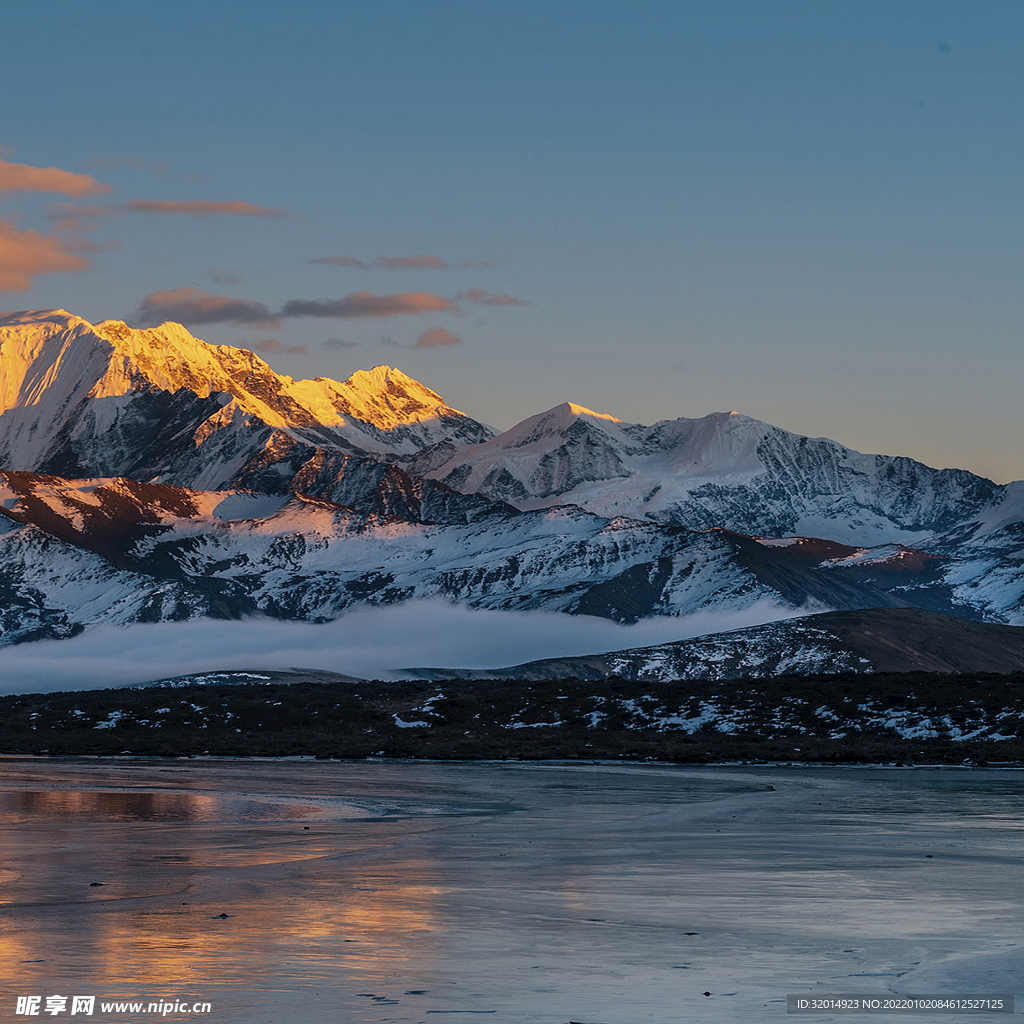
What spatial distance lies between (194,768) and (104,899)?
52.8 m

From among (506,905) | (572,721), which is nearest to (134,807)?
(506,905)

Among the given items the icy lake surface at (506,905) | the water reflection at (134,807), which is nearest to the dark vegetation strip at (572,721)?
the water reflection at (134,807)

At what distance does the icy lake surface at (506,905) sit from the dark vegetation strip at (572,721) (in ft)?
133

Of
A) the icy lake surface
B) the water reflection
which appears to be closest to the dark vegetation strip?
the water reflection

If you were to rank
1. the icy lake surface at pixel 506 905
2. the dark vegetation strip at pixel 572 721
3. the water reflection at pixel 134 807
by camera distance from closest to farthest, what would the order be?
the icy lake surface at pixel 506 905 → the water reflection at pixel 134 807 → the dark vegetation strip at pixel 572 721

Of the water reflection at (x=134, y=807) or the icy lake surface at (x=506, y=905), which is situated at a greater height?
the icy lake surface at (x=506, y=905)

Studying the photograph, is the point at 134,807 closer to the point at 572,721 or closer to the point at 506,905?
the point at 506,905

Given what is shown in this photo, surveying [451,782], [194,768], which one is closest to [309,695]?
[194,768]

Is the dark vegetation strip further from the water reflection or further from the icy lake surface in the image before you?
the icy lake surface

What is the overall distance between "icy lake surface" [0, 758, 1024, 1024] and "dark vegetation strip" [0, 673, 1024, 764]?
40551 mm

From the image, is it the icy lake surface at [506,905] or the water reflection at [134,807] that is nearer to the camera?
the icy lake surface at [506,905]

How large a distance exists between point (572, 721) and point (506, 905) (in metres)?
86.1

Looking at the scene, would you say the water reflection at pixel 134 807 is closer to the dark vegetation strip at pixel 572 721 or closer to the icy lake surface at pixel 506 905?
the icy lake surface at pixel 506 905

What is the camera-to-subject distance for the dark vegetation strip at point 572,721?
87938 millimetres
